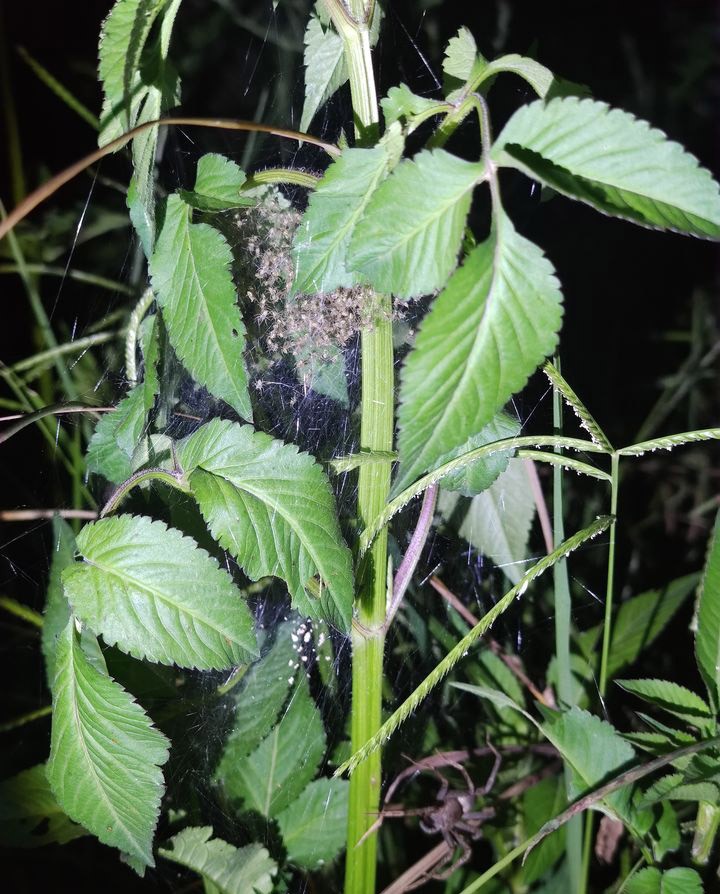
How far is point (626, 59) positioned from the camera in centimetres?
132

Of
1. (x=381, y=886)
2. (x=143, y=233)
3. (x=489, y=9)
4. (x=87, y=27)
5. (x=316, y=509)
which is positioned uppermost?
(x=489, y=9)

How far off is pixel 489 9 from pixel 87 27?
573mm

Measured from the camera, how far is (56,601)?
623 millimetres

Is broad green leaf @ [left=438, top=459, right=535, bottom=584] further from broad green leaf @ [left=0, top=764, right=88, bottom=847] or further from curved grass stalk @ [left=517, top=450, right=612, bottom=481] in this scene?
broad green leaf @ [left=0, top=764, right=88, bottom=847]

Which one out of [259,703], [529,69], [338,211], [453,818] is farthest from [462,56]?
[453,818]

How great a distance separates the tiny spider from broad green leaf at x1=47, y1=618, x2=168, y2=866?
233mm

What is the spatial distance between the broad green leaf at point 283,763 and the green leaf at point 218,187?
0.36 metres

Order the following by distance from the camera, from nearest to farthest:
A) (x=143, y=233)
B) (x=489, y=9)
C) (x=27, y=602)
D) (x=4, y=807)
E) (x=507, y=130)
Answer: (x=507, y=130)
(x=143, y=233)
(x=4, y=807)
(x=27, y=602)
(x=489, y=9)

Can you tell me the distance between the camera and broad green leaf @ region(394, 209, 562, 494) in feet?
1.20

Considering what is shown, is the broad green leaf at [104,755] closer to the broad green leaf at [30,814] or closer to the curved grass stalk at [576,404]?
the broad green leaf at [30,814]

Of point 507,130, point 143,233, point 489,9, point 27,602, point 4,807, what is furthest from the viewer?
point 489,9

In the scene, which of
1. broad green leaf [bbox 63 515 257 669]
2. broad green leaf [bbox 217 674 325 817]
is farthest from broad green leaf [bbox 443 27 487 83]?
broad green leaf [bbox 217 674 325 817]

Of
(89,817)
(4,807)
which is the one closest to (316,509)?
(89,817)

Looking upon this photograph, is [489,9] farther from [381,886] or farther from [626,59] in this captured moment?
[381,886]
